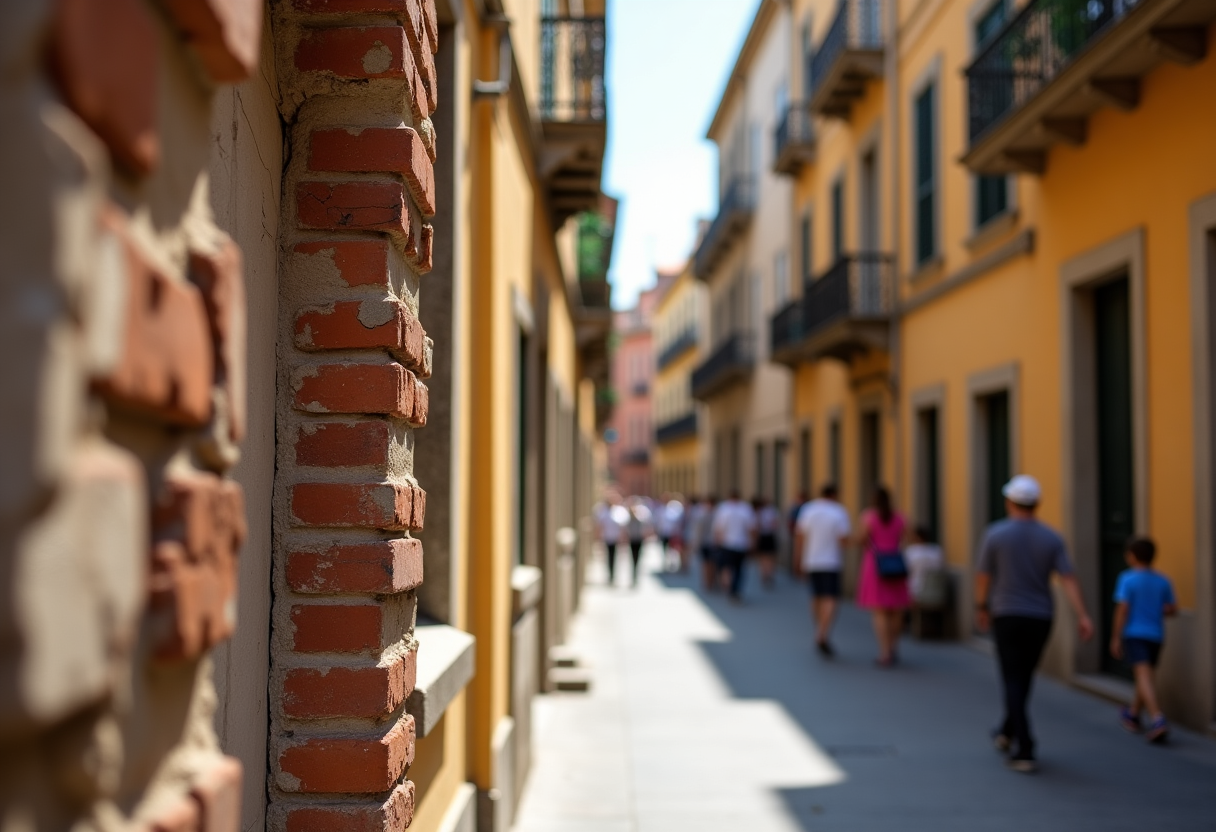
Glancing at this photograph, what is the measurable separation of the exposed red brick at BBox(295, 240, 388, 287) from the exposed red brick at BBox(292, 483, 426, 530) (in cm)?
48

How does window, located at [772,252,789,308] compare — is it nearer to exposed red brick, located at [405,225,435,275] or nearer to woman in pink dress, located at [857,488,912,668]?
woman in pink dress, located at [857,488,912,668]

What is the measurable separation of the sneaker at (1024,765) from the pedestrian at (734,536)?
1255cm

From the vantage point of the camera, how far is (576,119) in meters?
9.88

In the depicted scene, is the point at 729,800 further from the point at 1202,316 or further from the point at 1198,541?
the point at 1202,316

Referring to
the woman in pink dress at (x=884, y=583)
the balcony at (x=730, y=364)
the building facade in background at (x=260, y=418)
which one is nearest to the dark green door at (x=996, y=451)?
the woman in pink dress at (x=884, y=583)

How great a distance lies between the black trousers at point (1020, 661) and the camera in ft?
26.3

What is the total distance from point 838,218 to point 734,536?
20.1 feet

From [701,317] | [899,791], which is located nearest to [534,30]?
[899,791]

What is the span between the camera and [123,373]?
1165 mm

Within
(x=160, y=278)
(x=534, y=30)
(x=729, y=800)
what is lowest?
(x=729, y=800)

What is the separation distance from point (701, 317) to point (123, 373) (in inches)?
1788

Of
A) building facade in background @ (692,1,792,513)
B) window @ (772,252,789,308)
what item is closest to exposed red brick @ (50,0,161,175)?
building facade in background @ (692,1,792,513)

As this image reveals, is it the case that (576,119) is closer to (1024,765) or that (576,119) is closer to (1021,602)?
(1021,602)

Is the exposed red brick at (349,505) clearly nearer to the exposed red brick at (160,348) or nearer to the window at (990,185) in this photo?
the exposed red brick at (160,348)
